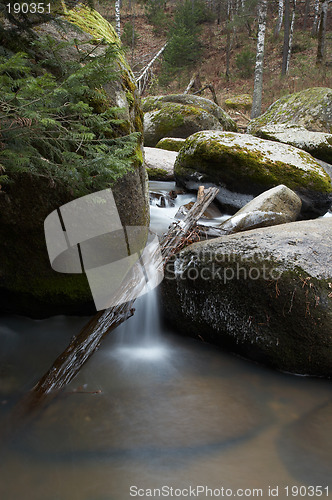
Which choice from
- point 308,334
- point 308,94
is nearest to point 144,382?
point 308,334

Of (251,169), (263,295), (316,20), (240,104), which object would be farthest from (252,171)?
(316,20)

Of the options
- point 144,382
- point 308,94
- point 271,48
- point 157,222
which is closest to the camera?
point 144,382

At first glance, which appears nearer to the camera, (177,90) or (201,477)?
(201,477)

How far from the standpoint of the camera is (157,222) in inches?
246

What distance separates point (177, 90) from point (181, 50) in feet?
9.76

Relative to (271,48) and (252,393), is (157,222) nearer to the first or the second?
(252,393)

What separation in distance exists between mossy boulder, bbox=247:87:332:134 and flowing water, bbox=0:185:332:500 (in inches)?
357

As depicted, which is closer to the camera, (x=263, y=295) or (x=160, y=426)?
(x=160, y=426)

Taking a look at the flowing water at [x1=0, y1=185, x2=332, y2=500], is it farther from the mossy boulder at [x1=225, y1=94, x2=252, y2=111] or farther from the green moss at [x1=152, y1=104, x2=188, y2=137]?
the mossy boulder at [x1=225, y1=94, x2=252, y2=111]

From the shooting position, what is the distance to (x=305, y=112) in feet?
37.5

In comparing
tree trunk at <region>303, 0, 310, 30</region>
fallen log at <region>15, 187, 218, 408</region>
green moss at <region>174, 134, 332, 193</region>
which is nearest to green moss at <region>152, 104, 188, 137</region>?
green moss at <region>174, 134, 332, 193</region>

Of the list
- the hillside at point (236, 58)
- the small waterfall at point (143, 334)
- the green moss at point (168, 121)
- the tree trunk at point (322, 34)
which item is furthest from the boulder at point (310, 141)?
the tree trunk at point (322, 34)

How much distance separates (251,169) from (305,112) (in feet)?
20.8

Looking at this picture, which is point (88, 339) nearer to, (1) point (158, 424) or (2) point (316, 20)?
(1) point (158, 424)
